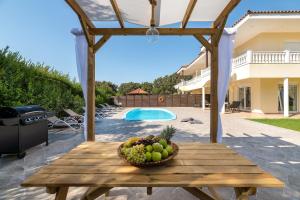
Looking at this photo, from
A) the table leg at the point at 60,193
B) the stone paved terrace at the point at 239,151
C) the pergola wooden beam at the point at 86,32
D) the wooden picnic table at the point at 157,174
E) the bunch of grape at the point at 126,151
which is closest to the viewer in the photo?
the wooden picnic table at the point at 157,174

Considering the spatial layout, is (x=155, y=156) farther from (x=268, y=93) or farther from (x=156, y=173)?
(x=268, y=93)

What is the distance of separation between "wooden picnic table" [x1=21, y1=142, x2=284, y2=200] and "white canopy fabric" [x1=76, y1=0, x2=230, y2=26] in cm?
330

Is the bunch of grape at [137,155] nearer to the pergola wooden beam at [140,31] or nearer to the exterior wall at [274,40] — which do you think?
the pergola wooden beam at [140,31]

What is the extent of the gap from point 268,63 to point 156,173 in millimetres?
14913

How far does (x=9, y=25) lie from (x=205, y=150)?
791 inches

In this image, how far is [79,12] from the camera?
4.66 meters

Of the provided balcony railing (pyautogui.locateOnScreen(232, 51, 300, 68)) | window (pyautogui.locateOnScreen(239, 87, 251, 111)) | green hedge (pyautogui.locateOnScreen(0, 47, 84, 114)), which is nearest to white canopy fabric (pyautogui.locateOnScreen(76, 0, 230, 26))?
green hedge (pyautogui.locateOnScreen(0, 47, 84, 114))

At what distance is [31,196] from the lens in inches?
135

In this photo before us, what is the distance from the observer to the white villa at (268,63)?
14.2m

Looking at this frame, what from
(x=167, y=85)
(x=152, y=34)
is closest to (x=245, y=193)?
(x=152, y=34)

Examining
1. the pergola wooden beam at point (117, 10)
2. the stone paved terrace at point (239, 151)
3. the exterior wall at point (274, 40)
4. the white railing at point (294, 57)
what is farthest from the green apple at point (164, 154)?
the exterior wall at point (274, 40)

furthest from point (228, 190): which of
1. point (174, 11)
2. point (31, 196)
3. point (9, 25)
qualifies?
point (9, 25)

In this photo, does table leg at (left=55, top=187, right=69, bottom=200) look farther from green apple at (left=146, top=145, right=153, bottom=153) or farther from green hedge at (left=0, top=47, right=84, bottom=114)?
green hedge at (left=0, top=47, right=84, bottom=114)

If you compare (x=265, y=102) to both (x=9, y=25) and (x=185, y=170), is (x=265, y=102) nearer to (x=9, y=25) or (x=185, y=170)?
(x=185, y=170)
